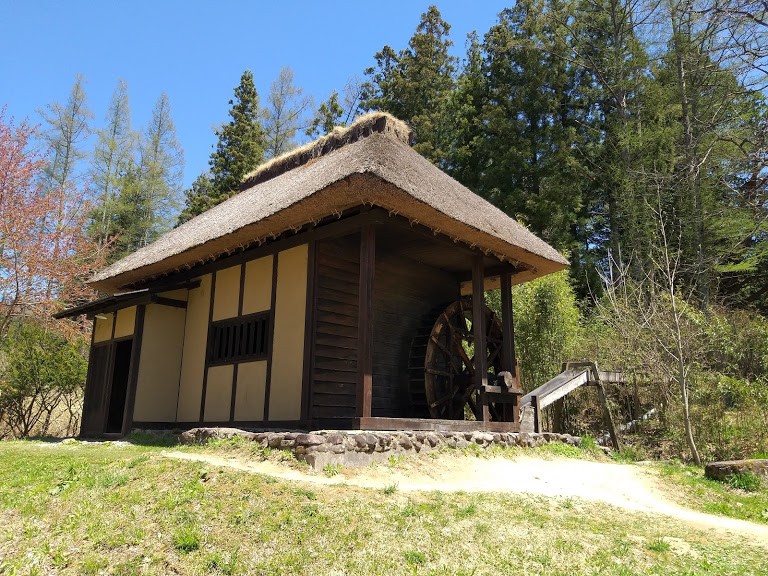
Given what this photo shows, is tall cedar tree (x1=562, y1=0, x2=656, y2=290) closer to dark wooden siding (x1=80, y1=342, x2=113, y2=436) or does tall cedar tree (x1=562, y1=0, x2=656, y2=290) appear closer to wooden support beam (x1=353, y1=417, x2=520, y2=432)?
wooden support beam (x1=353, y1=417, x2=520, y2=432)

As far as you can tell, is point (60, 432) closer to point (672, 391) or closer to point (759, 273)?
point (672, 391)

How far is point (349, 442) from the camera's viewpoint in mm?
5578

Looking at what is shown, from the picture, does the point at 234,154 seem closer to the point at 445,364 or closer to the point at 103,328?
the point at 103,328

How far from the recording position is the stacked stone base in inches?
213

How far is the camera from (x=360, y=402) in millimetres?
6223

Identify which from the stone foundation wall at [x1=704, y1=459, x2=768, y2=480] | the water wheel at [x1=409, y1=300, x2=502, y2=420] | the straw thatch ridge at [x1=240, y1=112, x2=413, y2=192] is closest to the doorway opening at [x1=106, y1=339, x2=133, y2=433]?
the straw thatch ridge at [x1=240, y1=112, x2=413, y2=192]

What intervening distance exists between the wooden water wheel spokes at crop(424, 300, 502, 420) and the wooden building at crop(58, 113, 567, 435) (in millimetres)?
31

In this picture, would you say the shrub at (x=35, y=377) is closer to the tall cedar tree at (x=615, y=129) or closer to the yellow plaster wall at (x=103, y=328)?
the yellow plaster wall at (x=103, y=328)

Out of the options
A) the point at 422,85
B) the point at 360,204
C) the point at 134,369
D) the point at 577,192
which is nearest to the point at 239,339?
the point at 134,369

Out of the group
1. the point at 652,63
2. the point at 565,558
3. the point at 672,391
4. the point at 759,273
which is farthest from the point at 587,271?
the point at 565,558

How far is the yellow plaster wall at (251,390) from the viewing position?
26.2 feet

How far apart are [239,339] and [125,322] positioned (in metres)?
3.09

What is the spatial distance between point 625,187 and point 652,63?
474 centimetres

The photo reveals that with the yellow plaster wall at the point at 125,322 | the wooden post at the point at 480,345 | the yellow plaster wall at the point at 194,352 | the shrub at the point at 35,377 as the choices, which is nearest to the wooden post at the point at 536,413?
the wooden post at the point at 480,345
